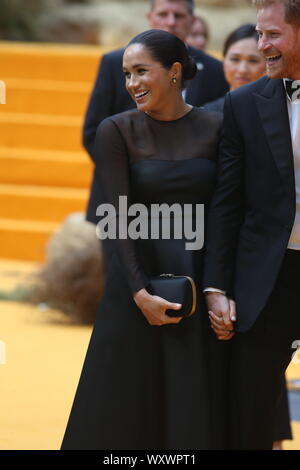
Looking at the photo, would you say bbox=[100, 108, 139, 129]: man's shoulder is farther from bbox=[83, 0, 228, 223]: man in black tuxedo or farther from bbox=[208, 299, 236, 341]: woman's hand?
bbox=[83, 0, 228, 223]: man in black tuxedo

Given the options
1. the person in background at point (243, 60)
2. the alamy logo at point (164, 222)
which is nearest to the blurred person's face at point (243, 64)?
the person in background at point (243, 60)

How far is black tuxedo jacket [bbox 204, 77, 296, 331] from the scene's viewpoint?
3334 mm

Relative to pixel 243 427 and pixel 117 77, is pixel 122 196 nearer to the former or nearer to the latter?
pixel 243 427

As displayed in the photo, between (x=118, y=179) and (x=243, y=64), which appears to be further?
(x=243, y=64)

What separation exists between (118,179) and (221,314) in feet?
1.82

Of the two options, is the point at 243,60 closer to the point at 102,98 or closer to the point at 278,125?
the point at 102,98

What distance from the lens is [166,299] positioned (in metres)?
3.35

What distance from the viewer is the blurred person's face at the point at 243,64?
4.91m

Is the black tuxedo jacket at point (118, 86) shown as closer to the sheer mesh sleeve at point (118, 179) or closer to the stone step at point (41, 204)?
the sheer mesh sleeve at point (118, 179)

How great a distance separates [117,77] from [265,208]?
1.98m

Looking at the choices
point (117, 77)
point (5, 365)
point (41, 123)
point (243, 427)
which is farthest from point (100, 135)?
point (41, 123)

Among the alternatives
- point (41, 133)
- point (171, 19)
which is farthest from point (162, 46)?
point (41, 133)

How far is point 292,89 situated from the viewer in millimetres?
3322

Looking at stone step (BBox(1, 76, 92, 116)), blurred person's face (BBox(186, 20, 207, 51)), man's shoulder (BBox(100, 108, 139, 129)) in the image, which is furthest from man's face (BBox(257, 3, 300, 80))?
stone step (BBox(1, 76, 92, 116))
